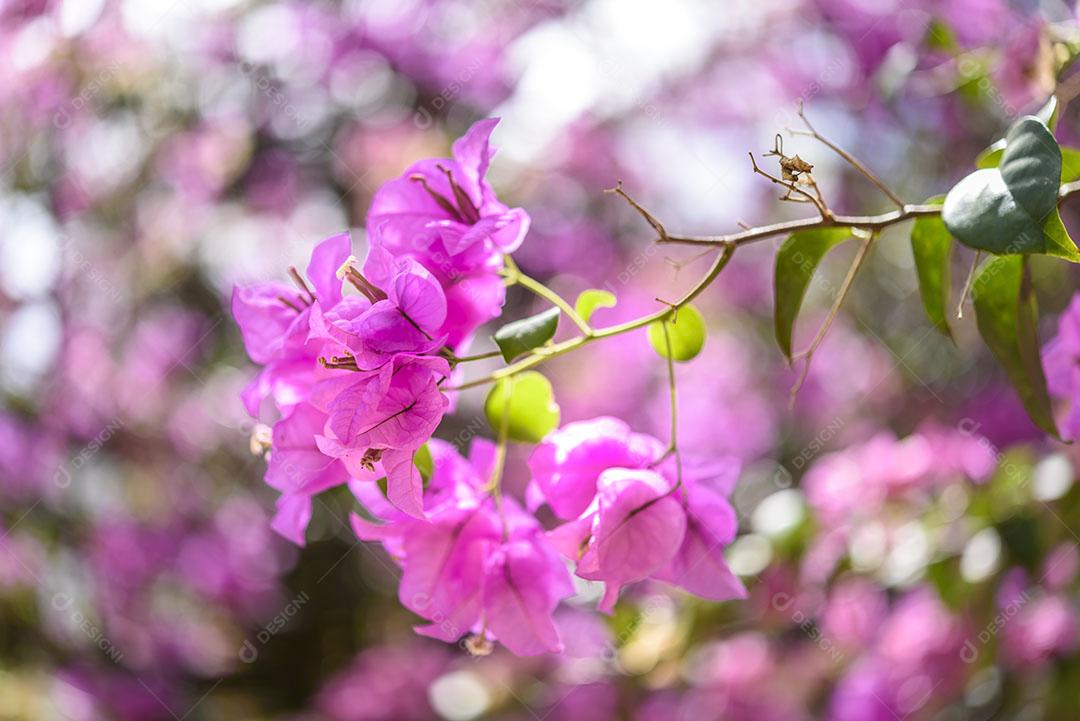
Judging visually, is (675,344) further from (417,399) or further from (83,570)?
(83,570)

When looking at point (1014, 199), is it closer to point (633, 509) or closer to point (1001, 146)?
point (1001, 146)

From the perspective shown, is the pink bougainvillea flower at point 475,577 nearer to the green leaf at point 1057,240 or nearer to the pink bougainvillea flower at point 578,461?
the pink bougainvillea flower at point 578,461

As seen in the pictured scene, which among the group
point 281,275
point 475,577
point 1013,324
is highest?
point 1013,324

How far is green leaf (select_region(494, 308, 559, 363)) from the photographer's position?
617 millimetres

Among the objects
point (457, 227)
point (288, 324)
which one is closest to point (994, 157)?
point (457, 227)

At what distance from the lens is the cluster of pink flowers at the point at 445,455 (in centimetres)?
58

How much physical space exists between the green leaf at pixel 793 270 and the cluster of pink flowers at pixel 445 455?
0.10 m

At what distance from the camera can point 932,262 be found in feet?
2.30

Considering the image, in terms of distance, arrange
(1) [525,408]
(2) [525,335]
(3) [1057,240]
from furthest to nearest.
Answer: (1) [525,408]
(2) [525,335]
(3) [1057,240]

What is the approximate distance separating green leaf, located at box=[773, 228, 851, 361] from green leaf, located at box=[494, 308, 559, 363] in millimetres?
165

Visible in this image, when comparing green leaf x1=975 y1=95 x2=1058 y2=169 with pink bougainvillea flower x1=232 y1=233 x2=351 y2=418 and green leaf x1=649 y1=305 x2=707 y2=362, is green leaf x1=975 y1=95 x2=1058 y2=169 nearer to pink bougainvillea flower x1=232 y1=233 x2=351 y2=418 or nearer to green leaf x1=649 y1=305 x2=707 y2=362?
green leaf x1=649 y1=305 x2=707 y2=362

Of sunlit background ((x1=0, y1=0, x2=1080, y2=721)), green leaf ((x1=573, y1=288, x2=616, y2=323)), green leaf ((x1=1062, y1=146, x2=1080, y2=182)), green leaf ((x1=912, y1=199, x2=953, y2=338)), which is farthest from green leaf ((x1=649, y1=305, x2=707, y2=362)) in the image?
sunlit background ((x1=0, y1=0, x2=1080, y2=721))

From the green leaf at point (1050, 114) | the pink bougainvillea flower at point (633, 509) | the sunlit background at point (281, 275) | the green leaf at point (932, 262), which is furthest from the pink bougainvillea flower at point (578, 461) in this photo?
the sunlit background at point (281, 275)

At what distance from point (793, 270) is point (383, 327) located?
0.29 metres
